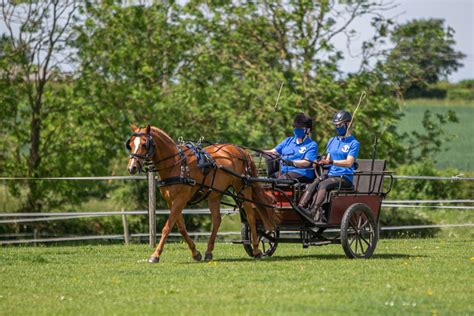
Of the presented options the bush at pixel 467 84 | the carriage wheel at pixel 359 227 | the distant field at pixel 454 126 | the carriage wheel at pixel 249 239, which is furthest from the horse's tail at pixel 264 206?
the bush at pixel 467 84

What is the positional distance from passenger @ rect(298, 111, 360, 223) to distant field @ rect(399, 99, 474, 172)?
26.5 metres

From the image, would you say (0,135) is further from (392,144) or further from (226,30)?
(392,144)

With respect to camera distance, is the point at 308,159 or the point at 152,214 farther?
the point at 152,214

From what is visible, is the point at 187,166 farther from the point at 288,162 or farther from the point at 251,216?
the point at 288,162

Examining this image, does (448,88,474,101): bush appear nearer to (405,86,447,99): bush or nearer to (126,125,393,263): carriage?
(405,86,447,99): bush

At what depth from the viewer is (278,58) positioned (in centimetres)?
2973

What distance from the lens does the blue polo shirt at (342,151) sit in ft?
44.2

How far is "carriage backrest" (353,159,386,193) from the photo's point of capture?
549 inches

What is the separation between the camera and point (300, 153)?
1381 cm

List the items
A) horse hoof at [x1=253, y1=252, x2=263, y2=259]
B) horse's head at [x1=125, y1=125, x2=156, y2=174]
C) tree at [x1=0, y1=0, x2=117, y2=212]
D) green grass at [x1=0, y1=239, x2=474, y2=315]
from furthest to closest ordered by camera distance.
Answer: tree at [x1=0, y1=0, x2=117, y2=212]
horse hoof at [x1=253, y1=252, x2=263, y2=259]
horse's head at [x1=125, y1=125, x2=156, y2=174]
green grass at [x1=0, y1=239, x2=474, y2=315]

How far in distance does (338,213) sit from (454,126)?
40.2 meters

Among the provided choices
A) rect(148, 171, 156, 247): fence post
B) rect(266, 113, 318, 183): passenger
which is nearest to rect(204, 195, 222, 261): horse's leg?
rect(266, 113, 318, 183): passenger

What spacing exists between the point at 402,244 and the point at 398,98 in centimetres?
1309

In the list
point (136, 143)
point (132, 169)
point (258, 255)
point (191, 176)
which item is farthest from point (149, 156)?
point (258, 255)
